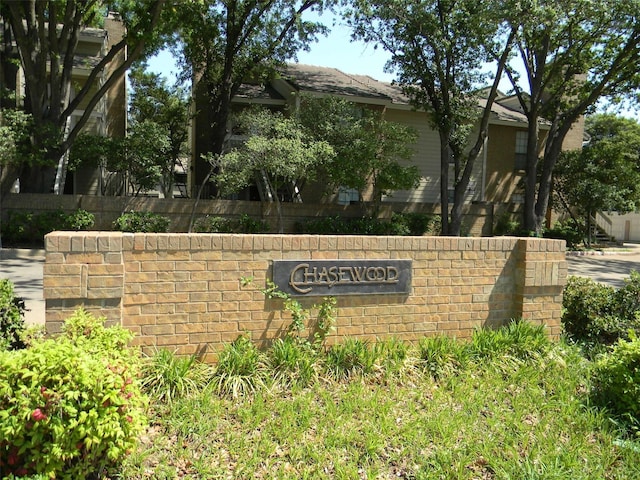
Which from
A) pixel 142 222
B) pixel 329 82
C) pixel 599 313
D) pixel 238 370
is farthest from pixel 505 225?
pixel 238 370

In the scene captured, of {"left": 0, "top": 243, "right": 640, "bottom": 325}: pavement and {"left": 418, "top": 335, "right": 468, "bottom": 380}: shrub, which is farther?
{"left": 0, "top": 243, "right": 640, "bottom": 325}: pavement

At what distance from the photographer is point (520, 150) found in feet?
95.9

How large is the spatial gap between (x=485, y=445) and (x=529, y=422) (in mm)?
773

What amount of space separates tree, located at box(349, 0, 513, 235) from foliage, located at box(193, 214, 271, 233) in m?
7.74

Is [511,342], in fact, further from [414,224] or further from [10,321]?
[414,224]

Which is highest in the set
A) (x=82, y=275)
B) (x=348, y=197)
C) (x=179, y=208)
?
(x=348, y=197)

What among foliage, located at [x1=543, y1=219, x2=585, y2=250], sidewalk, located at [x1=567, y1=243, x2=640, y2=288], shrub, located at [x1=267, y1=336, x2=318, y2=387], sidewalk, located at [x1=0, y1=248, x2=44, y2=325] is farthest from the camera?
foliage, located at [x1=543, y1=219, x2=585, y2=250]

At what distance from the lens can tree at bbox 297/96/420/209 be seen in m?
18.8

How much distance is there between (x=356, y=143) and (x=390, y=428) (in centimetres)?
1501

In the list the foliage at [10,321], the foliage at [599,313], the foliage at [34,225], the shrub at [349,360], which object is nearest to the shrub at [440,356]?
the shrub at [349,360]

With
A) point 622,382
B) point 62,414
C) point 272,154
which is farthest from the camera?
point 272,154

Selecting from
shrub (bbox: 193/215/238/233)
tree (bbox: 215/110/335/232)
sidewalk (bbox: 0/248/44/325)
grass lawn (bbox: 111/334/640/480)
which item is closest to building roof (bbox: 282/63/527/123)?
tree (bbox: 215/110/335/232)

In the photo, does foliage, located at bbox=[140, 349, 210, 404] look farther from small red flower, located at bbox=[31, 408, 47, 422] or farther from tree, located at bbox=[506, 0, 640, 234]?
tree, located at bbox=[506, 0, 640, 234]

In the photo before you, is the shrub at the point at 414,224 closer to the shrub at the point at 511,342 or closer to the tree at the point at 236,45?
the tree at the point at 236,45
